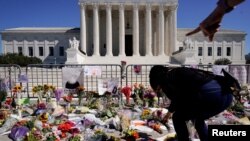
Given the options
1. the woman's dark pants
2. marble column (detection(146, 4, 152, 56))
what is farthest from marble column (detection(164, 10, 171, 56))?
the woman's dark pants

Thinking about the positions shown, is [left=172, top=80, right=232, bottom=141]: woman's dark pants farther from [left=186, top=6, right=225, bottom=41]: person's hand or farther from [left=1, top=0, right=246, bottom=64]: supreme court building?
[left=1, top=0, right=246, bottom=64]: supreme court building

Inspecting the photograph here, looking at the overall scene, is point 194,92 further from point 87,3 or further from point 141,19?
point 141,19

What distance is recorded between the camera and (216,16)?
2.13m

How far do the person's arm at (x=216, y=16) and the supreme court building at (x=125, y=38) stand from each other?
137ft

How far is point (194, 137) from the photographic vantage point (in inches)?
214

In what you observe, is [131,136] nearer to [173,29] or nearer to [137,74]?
[137,74]

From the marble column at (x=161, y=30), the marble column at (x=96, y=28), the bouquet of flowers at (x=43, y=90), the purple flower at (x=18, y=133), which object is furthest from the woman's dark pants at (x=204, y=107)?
the marble column at (x=161, y=30)

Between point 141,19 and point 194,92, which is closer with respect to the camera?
point 194,92

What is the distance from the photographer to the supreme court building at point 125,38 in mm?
49812

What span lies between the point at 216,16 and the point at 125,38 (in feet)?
181

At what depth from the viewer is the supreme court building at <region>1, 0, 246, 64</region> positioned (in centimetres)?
4981

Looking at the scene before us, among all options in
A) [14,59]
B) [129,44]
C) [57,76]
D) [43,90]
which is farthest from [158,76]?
[129,44]

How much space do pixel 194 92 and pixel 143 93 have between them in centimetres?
630

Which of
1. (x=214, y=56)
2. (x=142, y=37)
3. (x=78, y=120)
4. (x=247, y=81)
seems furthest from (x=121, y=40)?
(x=78, y=120)
